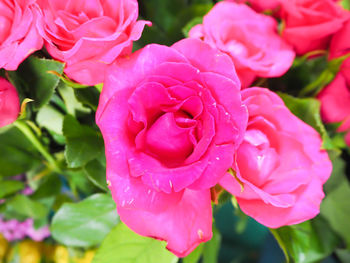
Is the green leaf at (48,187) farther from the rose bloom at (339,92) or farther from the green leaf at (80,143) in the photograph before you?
the rose bloom at (339,92)

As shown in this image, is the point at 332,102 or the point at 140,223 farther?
the point at 332,102

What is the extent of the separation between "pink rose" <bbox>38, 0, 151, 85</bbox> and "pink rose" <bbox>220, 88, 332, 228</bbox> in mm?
87

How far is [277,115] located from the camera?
0.24 m

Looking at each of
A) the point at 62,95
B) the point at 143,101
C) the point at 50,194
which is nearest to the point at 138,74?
the point at 143,101

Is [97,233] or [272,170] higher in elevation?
[272,170]

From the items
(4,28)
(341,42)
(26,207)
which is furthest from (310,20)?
(26,207)

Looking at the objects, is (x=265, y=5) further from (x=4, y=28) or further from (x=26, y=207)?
(x=26, y=207)

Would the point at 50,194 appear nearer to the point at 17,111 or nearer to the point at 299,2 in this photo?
the point at 17,111

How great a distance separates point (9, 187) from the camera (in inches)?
14.4

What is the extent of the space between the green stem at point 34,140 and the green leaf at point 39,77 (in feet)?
0.07

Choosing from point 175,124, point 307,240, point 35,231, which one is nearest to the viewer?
point 175,124

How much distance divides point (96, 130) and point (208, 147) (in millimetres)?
149

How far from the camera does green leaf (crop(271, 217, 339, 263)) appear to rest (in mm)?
275

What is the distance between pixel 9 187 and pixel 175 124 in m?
0.25
